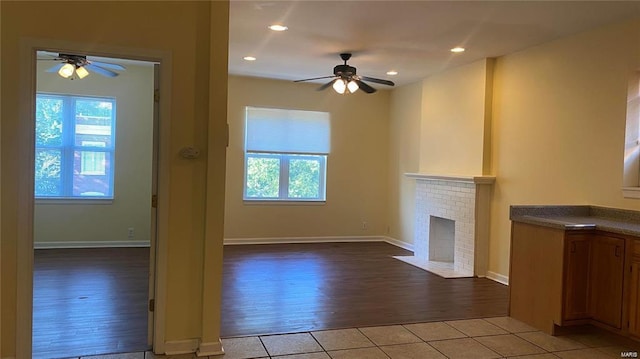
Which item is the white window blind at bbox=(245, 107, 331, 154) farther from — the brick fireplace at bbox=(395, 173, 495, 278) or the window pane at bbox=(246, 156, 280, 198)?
the brick fireplace at bbox=(395, 173, 495, 278)

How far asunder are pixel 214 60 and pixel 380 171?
5677 mm

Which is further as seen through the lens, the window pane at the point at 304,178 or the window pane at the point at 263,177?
the window pane at the point at 304,178

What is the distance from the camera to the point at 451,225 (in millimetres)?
6887

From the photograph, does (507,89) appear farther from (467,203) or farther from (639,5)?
(639,5)

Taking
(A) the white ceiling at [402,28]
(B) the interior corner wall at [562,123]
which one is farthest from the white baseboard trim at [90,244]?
(B) the interior corner wall at [562,123]

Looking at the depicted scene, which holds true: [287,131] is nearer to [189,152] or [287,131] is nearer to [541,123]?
[541,123]

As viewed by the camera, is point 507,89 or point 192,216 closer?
point 192,216

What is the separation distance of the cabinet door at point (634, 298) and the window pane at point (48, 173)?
23.3ft

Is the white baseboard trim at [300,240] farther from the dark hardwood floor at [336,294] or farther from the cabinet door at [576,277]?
the cabinet door at [576,277]

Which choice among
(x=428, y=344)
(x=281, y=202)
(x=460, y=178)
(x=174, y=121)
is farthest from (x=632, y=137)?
(x=281, y=202)

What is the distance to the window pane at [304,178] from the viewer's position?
8125 mm

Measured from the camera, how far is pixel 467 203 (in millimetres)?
5930

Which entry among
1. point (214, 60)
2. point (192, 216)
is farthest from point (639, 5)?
point (192, 216)

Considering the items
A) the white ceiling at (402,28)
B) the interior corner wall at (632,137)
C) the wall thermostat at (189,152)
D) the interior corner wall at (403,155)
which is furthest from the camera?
the interior corner wall at (403,155)
